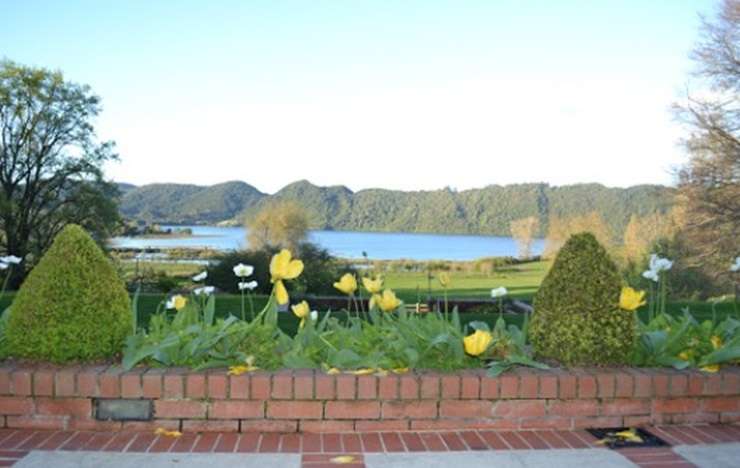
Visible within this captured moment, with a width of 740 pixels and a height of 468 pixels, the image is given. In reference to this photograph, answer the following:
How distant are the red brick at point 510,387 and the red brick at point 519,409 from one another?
4cm

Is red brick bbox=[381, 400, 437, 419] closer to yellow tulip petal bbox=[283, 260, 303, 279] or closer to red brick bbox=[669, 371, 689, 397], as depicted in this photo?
yellow tulip petal bbox=[283, 260, 303, 279]

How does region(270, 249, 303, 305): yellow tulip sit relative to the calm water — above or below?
above

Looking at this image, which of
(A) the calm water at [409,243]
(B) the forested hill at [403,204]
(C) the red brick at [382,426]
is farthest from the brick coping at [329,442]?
(B) the forested hill at [403,204]

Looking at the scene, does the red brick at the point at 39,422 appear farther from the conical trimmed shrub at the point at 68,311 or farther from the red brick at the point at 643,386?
the red brick at the point at 643,386

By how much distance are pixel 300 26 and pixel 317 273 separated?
326 inches

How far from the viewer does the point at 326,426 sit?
3.03 meters

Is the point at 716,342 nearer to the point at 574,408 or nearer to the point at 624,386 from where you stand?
the point at 624,386

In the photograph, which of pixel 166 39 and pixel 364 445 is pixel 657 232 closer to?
Result: pixel 166 39

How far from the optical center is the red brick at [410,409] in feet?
10.0

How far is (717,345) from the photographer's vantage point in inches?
145

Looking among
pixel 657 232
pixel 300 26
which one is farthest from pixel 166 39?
pixel 657 232

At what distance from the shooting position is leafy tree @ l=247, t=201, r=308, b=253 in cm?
2272

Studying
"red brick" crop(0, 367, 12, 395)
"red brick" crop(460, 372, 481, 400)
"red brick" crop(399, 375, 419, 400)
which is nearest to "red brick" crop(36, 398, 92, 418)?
"red brick" crop(0, 367, 12, 395)

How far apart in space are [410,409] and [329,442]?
18.2 inches
